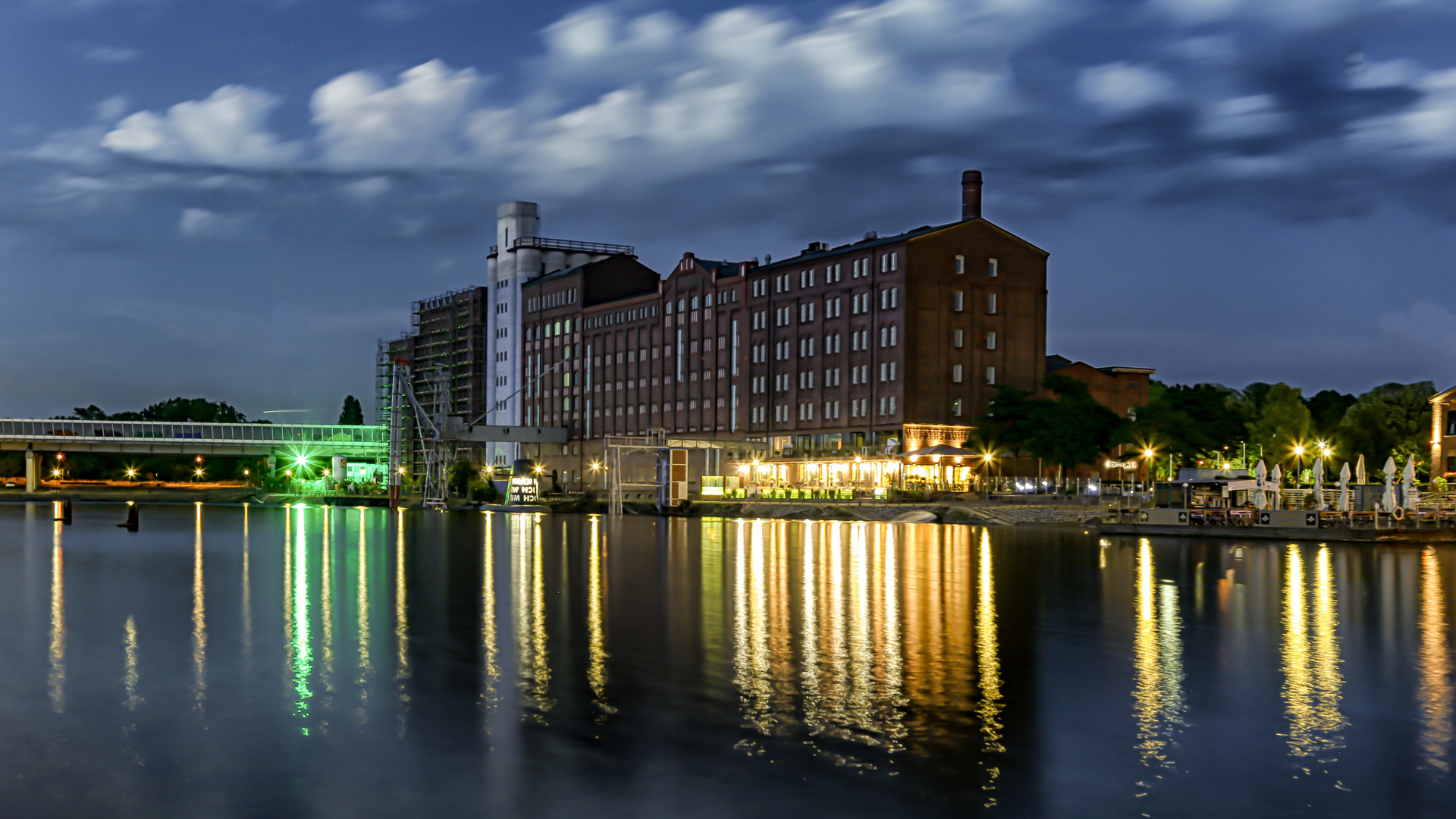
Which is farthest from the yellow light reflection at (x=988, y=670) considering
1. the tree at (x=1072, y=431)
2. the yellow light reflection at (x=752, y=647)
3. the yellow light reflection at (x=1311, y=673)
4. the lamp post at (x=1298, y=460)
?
the lamp post at (x=1298, y=460)

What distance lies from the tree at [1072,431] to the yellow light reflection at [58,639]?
85358mm

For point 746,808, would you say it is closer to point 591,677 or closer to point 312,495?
point 591,677

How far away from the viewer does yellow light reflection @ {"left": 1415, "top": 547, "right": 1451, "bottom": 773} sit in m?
16.8

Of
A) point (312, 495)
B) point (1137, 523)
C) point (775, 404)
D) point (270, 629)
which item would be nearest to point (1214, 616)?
point (270, 629)

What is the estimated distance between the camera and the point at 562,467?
184m

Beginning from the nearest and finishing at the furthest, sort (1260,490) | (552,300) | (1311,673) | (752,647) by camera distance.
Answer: (1311,673)
(752,647)
(1260,490)
(552,300)

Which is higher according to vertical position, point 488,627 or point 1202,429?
point 1202,429

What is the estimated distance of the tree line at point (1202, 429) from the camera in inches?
4695

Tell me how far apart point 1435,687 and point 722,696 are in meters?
11.8

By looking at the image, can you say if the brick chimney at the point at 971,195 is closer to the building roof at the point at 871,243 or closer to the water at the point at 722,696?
the building roof at the point at 871,243

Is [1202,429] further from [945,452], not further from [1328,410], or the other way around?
[1328,410]

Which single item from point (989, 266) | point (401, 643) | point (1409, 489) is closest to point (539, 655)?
point (401, 643)

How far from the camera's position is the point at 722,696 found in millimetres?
20062

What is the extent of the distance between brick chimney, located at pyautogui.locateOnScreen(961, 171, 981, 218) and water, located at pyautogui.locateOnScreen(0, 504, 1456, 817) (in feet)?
307
